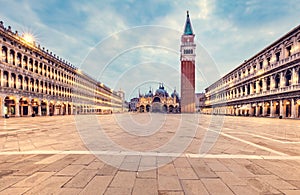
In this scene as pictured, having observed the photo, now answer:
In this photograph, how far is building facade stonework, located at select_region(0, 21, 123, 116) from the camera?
2892cm

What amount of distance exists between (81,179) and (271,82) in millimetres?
38859

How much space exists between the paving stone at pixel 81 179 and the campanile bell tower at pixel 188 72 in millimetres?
67726

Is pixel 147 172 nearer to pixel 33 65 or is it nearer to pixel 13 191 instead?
pixel 13 191

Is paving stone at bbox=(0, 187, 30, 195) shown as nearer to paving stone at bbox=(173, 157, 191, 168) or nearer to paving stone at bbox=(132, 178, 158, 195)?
paving stone at bbox=(132, 178, 158, 195)

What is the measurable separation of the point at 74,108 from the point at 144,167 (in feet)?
200

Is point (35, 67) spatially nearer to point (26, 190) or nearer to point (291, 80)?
point (26, 190)

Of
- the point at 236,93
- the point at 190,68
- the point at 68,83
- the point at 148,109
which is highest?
the point at 190,68

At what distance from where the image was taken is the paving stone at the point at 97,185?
282cm

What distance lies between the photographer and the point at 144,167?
4.00 meters

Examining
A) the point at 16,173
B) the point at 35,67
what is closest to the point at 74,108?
the point at 35,67

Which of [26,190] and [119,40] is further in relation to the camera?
[119,40]

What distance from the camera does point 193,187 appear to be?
3010 mm

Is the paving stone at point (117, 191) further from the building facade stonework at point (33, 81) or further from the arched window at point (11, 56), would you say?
the arched window at point (11, 56)

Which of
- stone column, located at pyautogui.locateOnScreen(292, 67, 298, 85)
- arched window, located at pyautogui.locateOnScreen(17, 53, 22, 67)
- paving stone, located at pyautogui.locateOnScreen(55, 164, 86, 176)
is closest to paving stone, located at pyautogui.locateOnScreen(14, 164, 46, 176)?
paving stone, located at pyautogui.locateOnScreen(55, 164, 86, 176)
